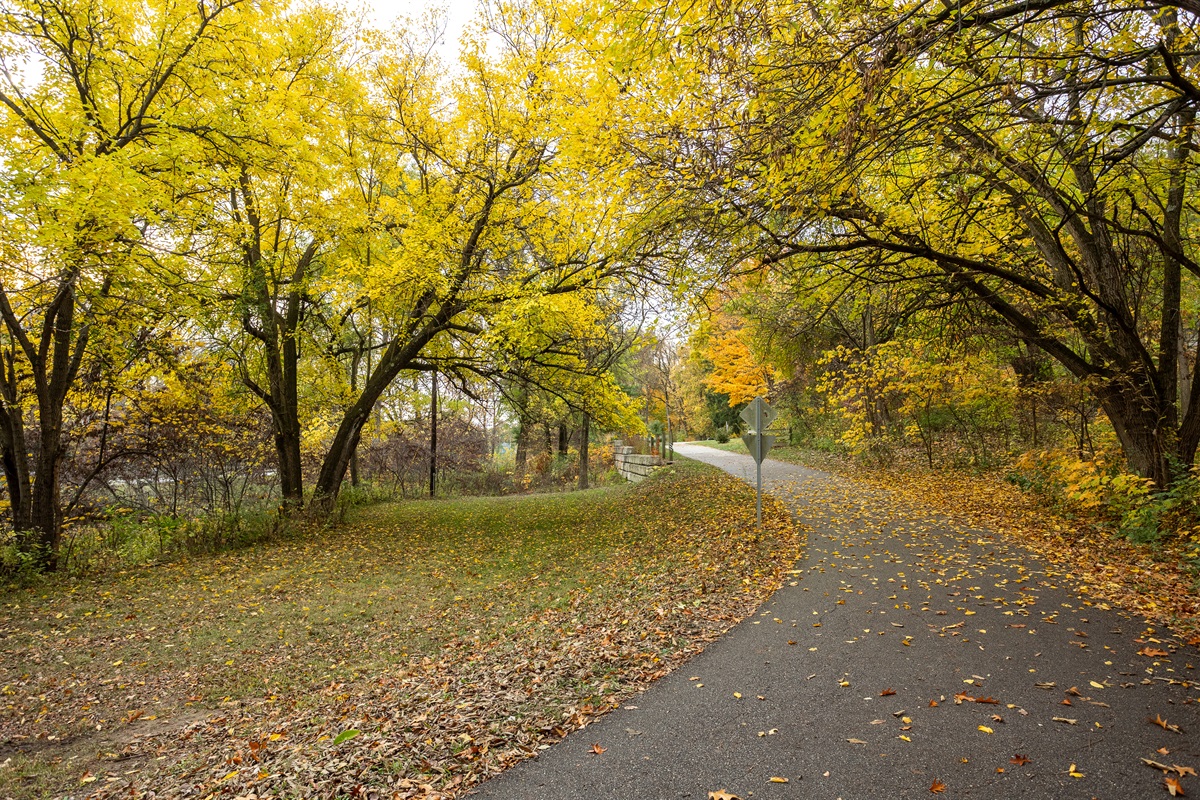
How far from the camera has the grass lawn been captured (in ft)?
12.3

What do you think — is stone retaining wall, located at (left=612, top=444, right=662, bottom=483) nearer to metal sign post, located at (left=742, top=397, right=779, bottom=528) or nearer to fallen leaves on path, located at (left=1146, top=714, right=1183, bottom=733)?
metal sign post, located at (left=742, top=397, right=779, bottom=528)

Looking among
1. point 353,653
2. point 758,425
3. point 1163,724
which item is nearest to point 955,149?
point 758,425

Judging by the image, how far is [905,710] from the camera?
392 centimetres

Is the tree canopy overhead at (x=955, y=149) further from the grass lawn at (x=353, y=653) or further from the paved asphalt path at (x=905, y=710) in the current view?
the grass lawn at (x=353, y=653)

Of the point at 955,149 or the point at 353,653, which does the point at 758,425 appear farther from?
the point at 353,653

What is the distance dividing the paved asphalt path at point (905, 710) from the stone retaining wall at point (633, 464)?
43.4 ft

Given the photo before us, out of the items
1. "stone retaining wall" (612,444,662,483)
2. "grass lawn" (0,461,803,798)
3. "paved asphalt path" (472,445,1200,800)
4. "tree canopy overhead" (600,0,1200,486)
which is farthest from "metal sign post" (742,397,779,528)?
"stone retaining wall" (612,444,662,483)

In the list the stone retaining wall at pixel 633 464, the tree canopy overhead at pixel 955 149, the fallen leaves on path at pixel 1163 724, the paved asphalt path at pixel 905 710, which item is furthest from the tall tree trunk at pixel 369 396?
the fallen leaves on path at pixel 1163 724

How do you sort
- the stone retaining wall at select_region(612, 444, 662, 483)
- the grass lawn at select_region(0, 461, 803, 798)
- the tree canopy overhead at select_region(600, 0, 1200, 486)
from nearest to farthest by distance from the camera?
the grass lawn at select_region(0, 461, 803, 798) < the tree canopy overhead at select_region(600, 0, 1200, 486) < the stone retaining wall at select_region(612, 444, 662, 483)

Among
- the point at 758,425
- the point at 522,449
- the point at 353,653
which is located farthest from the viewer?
the point at 522,449

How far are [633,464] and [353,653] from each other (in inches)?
604

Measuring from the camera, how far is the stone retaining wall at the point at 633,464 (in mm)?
19609

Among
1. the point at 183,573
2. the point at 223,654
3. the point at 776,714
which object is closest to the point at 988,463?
the point at 776,714

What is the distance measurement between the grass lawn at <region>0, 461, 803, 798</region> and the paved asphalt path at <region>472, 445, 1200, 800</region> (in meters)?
0.49
